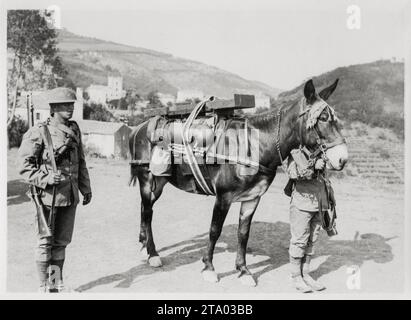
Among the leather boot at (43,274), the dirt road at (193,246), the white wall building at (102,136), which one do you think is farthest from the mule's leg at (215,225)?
the white wall building at (102,136)

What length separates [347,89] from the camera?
10672mm

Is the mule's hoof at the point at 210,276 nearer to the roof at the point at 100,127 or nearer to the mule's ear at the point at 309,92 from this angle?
the mule's ear at the point at 309,92

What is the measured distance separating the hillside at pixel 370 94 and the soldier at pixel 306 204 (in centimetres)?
502

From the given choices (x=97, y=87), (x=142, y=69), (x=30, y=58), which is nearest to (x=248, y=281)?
(x=30, y=58)

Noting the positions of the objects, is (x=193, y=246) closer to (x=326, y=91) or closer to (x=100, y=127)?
(x=326, y=91)

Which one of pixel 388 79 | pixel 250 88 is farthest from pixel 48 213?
pixel 388 79

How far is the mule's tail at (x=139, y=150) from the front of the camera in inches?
215

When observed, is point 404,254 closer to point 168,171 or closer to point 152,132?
point 168,171

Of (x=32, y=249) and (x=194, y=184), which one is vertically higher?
(x=194, y=184)

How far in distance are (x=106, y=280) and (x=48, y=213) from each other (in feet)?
3.96

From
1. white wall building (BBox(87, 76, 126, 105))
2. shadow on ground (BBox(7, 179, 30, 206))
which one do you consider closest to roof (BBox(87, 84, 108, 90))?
white wall building (BBox(87, 76, 126, 105))

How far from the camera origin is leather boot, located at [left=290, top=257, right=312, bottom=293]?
14.5 ft

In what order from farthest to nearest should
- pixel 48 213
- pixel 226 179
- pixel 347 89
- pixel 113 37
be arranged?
pixel 347 89, pixel 113 37, pixel 226 179, pixel 48 213

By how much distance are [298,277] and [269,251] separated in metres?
1.31
